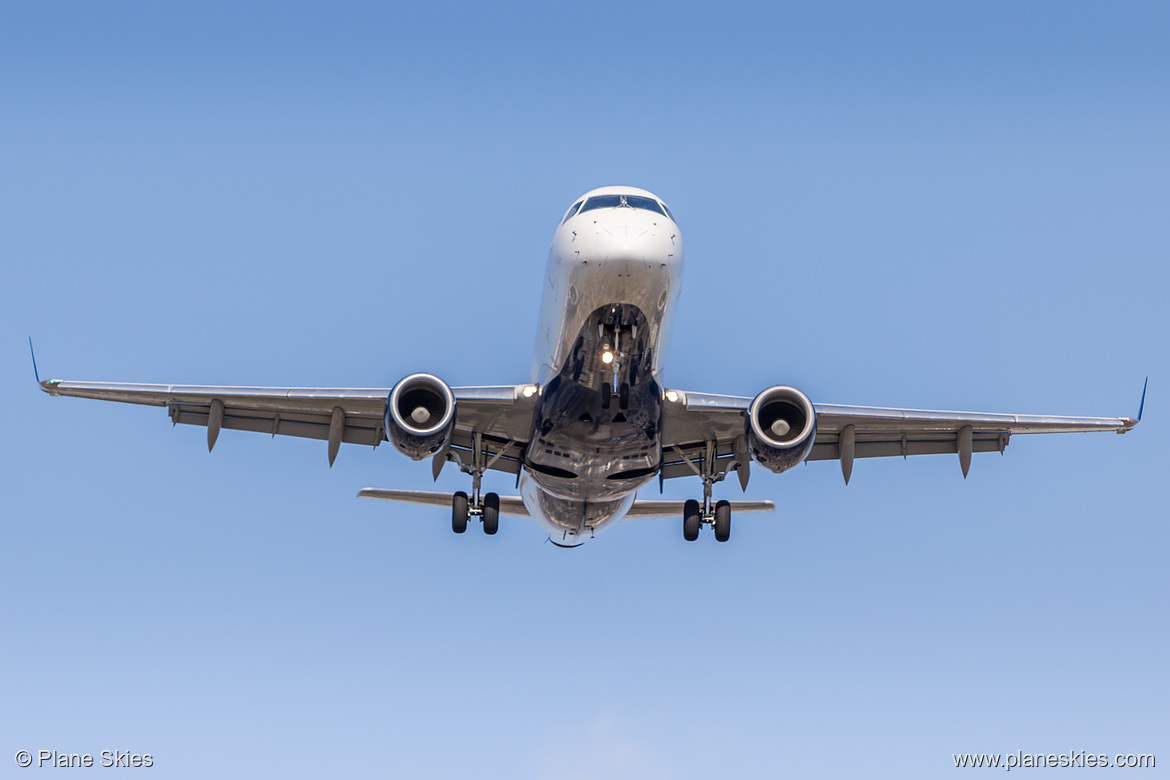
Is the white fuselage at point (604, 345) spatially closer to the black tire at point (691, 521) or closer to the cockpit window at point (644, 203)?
the cockpit window at point (644, 203)

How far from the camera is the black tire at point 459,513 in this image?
1043 inches

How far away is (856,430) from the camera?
27375mm

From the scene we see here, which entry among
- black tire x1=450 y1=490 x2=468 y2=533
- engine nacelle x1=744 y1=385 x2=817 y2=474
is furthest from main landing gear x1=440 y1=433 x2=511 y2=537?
engine nacelle x1=744 y1=385 x2=817 y2=474

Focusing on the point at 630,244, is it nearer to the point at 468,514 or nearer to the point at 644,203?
the point at 644,203

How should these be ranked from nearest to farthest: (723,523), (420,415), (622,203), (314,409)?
1. (622,203)
2. (420,415)
3. (314,409)
4. (723,523)

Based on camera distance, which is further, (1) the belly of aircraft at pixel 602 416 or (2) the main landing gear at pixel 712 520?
(2) the main landing gear at pixel 712 520

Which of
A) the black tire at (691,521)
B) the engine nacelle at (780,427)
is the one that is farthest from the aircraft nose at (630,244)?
the black tire at (691,521)

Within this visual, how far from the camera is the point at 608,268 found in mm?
20078

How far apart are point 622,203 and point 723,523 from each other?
28.8 ft

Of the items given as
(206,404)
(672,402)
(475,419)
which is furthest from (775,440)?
(206,404)

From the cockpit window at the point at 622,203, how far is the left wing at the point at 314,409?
15.3 feet

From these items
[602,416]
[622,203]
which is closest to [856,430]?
[602,416]

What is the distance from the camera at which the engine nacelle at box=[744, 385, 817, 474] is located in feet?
74.3

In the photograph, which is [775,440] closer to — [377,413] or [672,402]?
[672,402]
